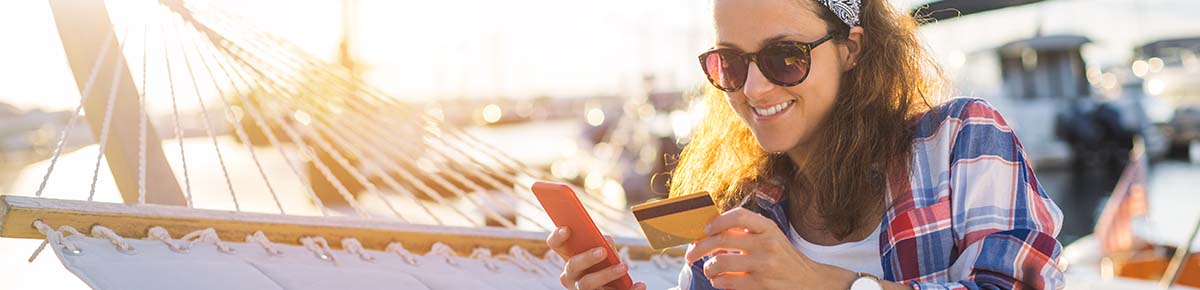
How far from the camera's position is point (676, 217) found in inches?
35.5

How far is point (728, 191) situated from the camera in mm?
1329

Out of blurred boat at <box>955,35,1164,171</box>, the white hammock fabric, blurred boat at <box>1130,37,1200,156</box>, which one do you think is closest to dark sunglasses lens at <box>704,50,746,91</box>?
the white hammock fabric

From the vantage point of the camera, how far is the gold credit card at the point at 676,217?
2.94 ft

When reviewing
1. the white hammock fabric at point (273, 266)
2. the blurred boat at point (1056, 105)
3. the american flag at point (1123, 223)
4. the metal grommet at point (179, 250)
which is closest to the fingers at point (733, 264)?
the white hammock fabric at point (273, 266)

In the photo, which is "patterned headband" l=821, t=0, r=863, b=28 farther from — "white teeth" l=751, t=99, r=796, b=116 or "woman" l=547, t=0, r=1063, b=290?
"white teeth" l=751, t=99, r=796, b=116

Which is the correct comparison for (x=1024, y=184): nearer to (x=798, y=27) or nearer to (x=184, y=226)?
(x=798, y=27)

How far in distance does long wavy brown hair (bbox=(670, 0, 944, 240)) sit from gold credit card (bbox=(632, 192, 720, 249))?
26 centimetres

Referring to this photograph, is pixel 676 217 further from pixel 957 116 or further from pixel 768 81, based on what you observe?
pixel 957 116

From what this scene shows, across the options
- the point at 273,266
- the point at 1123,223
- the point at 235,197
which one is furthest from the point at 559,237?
the point at 1123,223

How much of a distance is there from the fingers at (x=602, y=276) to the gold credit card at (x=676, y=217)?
0.17m

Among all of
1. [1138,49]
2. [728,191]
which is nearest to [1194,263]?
[728,191]

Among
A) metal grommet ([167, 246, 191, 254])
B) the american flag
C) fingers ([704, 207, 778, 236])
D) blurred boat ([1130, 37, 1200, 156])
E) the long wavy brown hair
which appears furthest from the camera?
blurred boat ([1130, 37, 1200, 156])

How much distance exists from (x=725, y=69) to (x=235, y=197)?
115 centimetres

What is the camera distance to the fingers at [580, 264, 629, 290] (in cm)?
108
